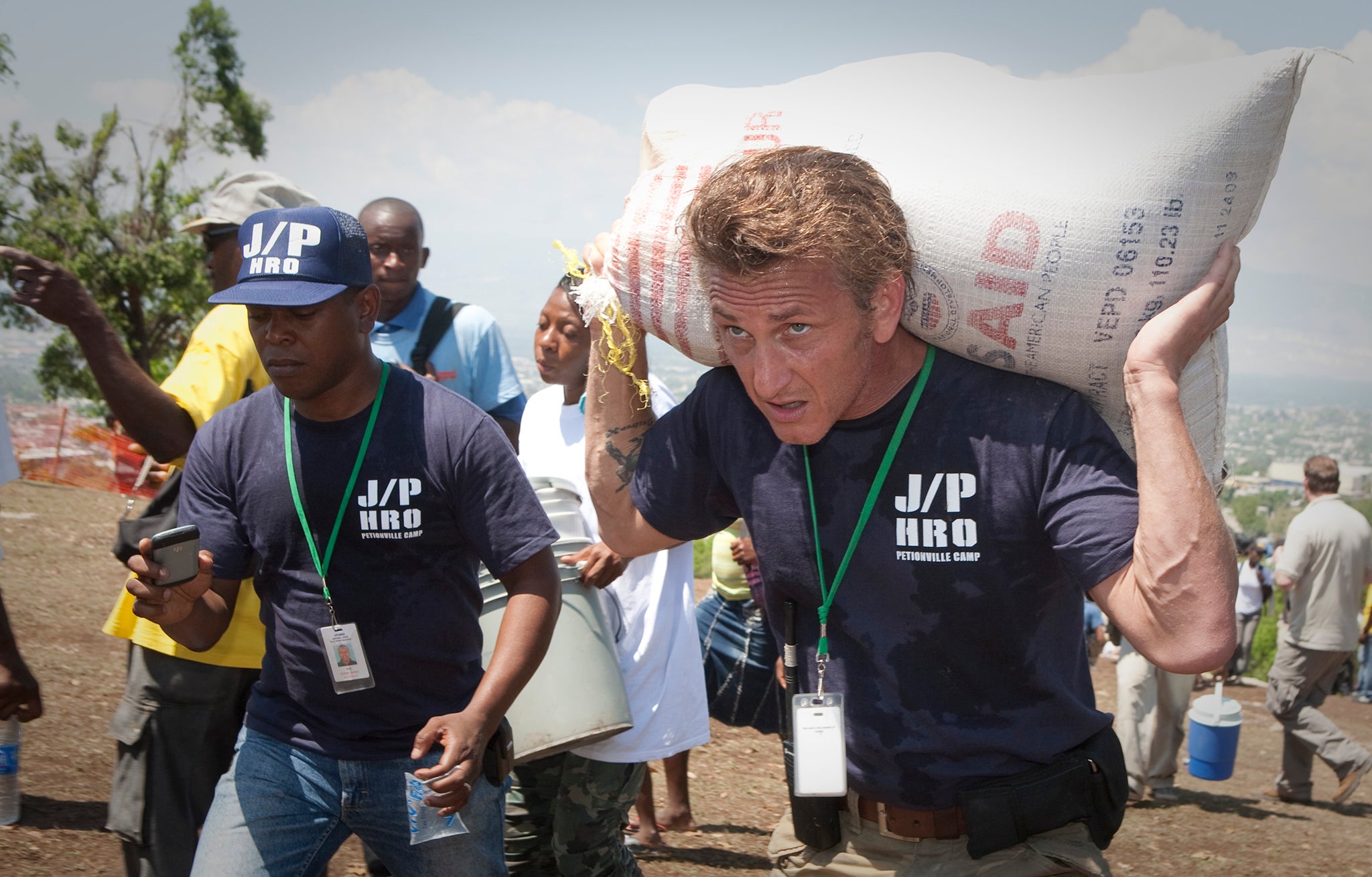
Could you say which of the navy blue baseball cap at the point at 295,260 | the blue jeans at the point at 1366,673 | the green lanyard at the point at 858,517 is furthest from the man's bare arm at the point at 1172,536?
the blue jeans at the point at 1366,673

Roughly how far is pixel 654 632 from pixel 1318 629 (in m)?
6.09

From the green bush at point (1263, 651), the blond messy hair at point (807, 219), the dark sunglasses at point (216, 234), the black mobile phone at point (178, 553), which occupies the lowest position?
the green bush at point (1263, 651)

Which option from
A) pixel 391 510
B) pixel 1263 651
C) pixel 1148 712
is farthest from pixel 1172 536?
pixel 1263 651

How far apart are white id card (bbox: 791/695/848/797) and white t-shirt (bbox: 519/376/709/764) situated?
1.81 metres

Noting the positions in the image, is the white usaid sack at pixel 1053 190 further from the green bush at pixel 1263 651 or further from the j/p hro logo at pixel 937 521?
the green bush at pixel 1263 651

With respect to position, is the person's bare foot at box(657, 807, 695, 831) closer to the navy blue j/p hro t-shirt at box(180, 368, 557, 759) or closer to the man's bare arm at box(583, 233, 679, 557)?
the navy blue j/p hro t-shirt at box(180, 368, 557, 759)

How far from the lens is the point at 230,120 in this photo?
97.5 feet

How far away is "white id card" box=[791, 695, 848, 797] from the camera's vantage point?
1.99m

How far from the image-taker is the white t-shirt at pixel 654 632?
389 centimetres

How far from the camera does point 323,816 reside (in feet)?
8.73

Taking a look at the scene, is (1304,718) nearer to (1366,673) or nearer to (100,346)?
(1366,673)

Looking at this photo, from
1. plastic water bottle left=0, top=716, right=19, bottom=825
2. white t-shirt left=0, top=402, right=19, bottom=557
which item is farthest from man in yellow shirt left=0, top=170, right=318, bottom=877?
plastic water bottle left=0, top=716, right=19, bottom=825

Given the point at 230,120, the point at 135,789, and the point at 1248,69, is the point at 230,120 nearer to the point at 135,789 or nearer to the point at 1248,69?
the point at 135,789

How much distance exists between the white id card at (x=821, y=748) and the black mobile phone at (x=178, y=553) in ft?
4.57
